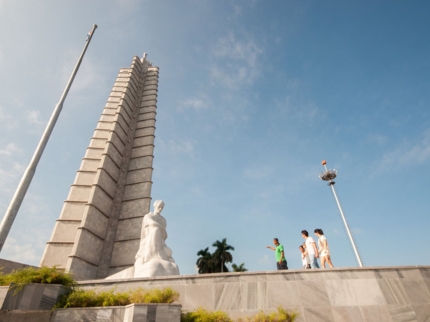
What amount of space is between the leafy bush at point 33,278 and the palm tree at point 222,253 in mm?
41520

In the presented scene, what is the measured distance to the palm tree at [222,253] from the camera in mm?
45197

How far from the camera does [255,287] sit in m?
6.80

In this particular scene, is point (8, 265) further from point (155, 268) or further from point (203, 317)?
point (203, 317)

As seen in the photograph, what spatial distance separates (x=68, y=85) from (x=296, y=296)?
35.8 ft

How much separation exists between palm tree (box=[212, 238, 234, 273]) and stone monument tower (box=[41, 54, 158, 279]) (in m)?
28.6

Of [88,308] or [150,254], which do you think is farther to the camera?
[150,254]

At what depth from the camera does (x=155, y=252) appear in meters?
9.48

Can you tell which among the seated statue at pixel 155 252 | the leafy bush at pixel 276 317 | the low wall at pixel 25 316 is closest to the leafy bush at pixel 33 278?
the low wall at pixel 25 316

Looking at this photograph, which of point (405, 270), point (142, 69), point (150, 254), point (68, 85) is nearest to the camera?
point (405, 270)

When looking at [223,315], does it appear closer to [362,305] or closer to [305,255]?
[362,305]

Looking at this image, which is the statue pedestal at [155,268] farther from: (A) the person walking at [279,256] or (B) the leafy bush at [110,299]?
(A) the person walking at [279,256]

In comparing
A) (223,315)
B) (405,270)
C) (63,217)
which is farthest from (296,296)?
(63,217)

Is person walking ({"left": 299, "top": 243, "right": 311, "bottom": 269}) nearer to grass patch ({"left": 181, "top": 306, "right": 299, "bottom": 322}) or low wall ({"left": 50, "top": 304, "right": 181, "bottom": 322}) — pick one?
grass patch ({"left": 181, "top": 306, "right": 299, "bottom": 322})

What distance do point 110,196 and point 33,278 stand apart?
15.7 m
